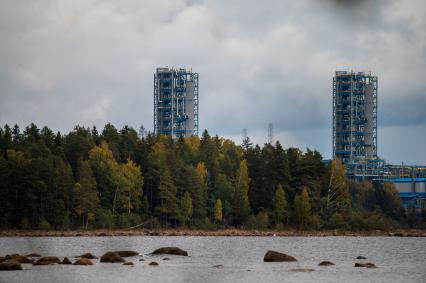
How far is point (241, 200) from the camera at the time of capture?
12131 cm

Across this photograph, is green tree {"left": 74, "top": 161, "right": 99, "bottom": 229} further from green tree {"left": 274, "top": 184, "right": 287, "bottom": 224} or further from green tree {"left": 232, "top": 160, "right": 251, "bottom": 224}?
green tree {"left": 274, "top": 184, "right": 287, "bottom": 224}

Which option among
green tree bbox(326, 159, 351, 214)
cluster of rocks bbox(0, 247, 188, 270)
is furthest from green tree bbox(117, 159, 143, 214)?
cluster of rocks bbox(0, 247, 188, 270)

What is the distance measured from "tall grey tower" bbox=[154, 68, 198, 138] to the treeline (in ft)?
173

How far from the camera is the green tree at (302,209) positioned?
386 feet

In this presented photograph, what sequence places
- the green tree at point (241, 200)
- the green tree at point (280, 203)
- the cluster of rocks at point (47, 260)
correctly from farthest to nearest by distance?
1. the green tree at point (241, 200)
2. the green tree at point (280, 203)
3. the cluster of rocks at point (47, 260)

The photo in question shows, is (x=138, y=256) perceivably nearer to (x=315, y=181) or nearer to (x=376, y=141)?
(x=315, y=181)

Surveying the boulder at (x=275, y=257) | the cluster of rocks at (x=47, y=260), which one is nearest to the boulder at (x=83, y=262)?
the cluster of rocks at (x=47, y=260)

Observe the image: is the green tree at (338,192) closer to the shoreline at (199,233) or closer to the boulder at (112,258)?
the shoreline at (199,233)

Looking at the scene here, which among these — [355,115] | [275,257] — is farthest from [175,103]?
[275,257]

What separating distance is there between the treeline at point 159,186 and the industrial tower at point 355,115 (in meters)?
49.2

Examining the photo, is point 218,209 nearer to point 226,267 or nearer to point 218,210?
point 218,210

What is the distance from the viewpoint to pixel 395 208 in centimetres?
15112

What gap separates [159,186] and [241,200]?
1048cm

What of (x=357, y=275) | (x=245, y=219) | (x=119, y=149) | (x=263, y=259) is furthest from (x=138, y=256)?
(x=119, y=149)
